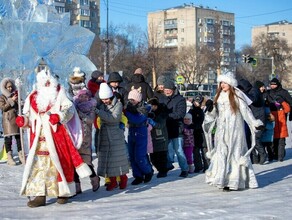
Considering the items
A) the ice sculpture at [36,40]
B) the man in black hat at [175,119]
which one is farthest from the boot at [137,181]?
the ice sculpture at [36,40]

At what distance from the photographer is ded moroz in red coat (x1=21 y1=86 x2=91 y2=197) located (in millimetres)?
6777

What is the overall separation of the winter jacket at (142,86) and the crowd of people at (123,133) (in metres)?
0.02

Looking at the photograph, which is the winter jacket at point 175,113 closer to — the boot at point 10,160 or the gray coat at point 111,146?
the gray coat at point 111,146

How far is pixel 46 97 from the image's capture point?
Result: 6.90 m

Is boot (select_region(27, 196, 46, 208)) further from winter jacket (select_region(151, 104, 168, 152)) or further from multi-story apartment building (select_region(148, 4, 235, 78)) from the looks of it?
multi-story apartment building (select_region(148, 4, 235, 78))

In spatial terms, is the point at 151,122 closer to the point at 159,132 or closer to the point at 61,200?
the point at 159,132

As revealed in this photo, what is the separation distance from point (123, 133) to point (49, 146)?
5.56 ft

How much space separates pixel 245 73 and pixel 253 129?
65.6 meters

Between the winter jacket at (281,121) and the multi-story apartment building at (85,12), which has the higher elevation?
the multi-story apartment building at (85,12)

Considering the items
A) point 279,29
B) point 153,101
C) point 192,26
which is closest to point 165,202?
point 153,101

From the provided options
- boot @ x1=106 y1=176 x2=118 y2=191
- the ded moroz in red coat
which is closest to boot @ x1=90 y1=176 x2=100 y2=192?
boot @ x1=106 y1=176 x2=118 y2=191

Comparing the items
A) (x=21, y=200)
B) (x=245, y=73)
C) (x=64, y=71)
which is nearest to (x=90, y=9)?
(x=245, y=73)

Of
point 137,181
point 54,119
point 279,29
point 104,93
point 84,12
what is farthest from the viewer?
point 279,29

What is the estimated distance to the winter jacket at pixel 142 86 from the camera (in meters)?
11.1
